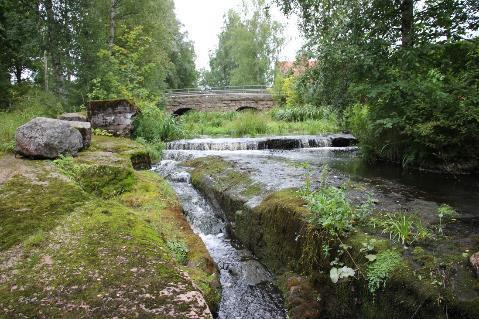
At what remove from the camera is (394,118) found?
712 centimetres

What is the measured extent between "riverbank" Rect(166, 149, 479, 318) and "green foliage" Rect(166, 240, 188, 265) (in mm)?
999

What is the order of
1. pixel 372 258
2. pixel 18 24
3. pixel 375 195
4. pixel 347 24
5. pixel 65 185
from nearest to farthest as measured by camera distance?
pixel 372 258
pixel 65 185
pixel 375 195
pixel 347 24
pixel 18 24

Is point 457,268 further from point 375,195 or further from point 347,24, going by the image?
point 347,24

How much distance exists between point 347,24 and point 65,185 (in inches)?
225

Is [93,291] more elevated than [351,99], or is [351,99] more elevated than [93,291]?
[351,99]

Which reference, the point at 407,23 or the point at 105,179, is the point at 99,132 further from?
the point at 407,23

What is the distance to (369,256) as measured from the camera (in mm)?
2768

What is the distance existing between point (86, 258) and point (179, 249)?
146 centimetres

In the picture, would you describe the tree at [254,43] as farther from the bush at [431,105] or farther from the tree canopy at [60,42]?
the bush at [431,105]

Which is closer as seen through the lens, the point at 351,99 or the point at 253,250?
the point at 253,250

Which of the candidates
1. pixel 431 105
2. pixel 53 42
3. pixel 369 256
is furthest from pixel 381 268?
pixel 53 42

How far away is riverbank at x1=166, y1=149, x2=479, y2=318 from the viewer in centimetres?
241

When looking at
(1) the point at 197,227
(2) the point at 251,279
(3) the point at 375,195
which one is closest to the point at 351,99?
(3) the point at 375,195

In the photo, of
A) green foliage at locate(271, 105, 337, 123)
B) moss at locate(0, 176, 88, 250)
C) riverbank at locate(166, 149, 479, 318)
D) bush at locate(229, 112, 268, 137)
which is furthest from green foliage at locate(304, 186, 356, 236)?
green foliage at locate(271, 105, 337, 123)
